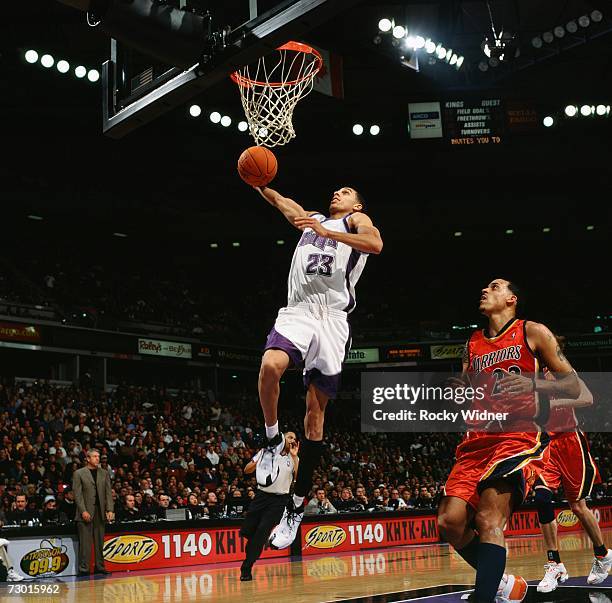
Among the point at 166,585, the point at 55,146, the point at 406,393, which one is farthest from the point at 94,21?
the point at 406,393

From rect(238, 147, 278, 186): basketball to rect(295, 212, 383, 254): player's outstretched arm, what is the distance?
56cm

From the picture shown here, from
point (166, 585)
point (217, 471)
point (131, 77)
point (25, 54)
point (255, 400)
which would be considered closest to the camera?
point (131, 77)

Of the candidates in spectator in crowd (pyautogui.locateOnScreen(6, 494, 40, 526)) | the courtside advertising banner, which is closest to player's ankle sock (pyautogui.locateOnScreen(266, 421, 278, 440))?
spectator in crowd (pyautogui.locateOnScreen(6, 494, 40, 526))

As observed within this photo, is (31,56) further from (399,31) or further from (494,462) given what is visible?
(494,462)

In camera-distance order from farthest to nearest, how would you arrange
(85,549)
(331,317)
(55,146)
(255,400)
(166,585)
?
A: (255,400) < (55,146) < (85,549) < (166,585) < (331,317)

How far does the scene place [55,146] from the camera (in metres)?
23.9

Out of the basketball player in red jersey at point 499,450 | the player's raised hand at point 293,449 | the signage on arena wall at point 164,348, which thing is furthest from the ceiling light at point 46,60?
the basketball player in red jersey at point 499,450

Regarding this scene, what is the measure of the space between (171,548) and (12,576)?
2708mm

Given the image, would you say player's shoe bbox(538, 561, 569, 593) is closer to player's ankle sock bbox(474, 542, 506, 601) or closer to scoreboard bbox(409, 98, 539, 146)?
player's ankle sock bbox(474, 542, 506, 601)

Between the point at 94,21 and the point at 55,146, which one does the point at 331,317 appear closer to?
the point at 94,21

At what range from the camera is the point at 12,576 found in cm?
1040

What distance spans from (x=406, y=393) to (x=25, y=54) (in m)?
21.0

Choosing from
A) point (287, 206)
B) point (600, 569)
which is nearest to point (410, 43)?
point (600, 569)

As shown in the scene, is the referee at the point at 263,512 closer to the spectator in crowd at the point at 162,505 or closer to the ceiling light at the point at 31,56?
the spectator in crowd at the point at 162,505
